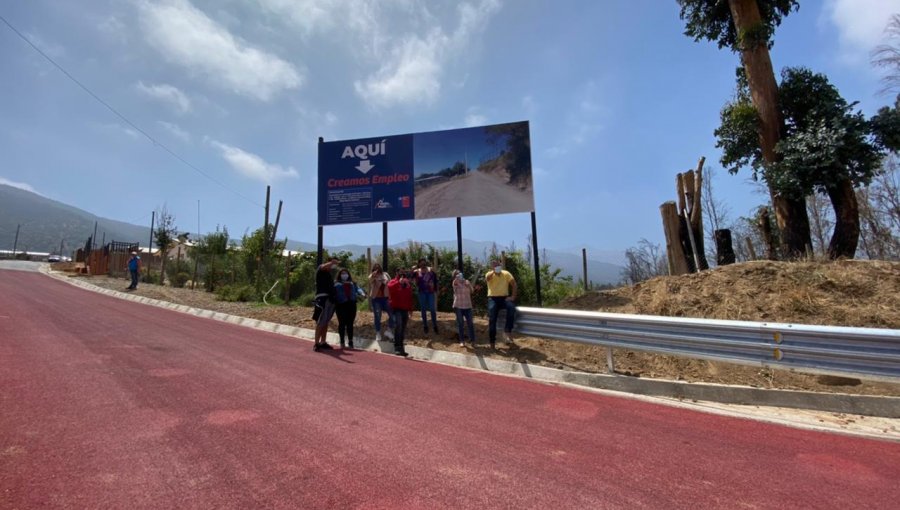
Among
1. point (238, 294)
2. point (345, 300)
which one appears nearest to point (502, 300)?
point (345, 300)

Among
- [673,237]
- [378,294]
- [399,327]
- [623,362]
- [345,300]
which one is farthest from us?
[673,237]

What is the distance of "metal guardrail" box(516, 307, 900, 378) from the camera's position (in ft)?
15.8

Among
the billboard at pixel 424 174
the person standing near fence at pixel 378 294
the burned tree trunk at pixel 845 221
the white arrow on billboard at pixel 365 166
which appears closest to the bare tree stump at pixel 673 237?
the burned tree trunk at pixel 845 221

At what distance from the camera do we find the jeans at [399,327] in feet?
28.6

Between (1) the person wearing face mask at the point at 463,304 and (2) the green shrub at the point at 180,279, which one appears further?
(2) the green shrub at the point at 180,279

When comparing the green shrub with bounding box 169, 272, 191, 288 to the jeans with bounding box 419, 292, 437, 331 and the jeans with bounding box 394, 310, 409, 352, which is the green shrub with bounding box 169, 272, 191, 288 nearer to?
the jeans with bounding box 419, 292, 437, 331

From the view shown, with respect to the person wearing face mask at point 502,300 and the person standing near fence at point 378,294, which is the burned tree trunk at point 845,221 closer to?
the person wearing face mask at point 502,300

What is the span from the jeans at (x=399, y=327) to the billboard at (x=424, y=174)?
454cm

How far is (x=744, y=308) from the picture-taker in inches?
309

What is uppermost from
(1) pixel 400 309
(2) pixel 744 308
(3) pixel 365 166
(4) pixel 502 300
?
(3) pixel 365 166

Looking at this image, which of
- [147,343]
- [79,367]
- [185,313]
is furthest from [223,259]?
[79,367]

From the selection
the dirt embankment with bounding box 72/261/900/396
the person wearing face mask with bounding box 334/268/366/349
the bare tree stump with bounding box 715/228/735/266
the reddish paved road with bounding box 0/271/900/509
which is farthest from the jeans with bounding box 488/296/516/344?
the bare tree stump with bounding box 715/228/735/266

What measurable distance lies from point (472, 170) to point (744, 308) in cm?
744

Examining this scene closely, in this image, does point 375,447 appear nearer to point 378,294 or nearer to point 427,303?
point 378,294
